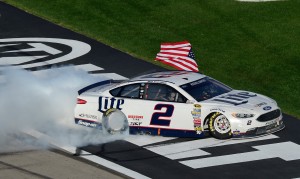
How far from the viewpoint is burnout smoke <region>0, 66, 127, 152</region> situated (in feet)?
67.6

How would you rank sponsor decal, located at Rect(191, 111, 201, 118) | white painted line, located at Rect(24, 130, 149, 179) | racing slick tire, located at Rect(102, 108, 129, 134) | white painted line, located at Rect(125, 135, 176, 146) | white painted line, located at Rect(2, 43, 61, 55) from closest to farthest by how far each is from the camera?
white painted line, located at Rect(24, 130, 149, 179) → sponsor decal, located at Rect(191, 111, 201, 118) → white painted line, located at Rect(125, 135, 176, 146) → racing slick tire, located at Rect(102, 108, 129, 134) → white painted line, located at Rect(2, 43, 61, 55)

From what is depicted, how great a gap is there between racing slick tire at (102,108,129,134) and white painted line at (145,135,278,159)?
1164 mm

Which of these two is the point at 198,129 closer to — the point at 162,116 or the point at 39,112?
the point at 162,116

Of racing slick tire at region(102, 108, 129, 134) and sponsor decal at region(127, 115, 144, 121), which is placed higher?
sponsor decal at region(127, 115, 144, 121)

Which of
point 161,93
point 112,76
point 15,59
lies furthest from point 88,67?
point 161,93

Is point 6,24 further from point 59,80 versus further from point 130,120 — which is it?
point 130,120

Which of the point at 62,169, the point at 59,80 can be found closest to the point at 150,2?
the point at 59,80

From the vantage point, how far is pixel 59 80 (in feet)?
80.1

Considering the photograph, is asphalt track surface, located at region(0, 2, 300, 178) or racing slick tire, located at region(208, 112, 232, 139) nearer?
asphalt track surface, located at region(0, 2, 300, 178)

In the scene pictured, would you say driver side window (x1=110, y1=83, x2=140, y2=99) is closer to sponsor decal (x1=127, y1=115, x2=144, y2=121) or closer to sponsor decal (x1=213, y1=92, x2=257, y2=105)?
sponsor decal (x1=127, y1=115, x2=144, y2=121)

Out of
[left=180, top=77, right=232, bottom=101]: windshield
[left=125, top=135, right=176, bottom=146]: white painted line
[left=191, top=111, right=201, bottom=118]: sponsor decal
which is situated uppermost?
[left=180, top=77, right=232, bottom=101]: windshield

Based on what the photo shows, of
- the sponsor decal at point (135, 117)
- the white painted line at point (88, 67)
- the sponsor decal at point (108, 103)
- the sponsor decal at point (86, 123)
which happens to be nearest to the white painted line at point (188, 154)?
the sponsor decal at point (135, 117)

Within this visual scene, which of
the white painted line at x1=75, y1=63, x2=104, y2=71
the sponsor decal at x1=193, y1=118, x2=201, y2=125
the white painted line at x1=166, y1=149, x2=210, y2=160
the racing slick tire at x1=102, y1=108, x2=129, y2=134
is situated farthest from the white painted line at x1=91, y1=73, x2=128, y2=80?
the white painted line at x1=166, y1=149, x2=210, y2=160

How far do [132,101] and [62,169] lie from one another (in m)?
3.22
